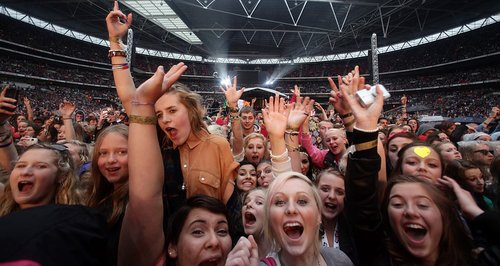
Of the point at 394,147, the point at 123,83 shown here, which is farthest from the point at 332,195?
the point at 123,83

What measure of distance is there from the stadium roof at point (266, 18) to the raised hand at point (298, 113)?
1777 cm

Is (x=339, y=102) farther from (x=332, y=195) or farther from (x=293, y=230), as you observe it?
(x=293, y=230)

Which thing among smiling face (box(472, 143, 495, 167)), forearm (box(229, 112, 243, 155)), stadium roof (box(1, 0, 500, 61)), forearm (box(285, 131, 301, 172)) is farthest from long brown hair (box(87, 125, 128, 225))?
stadium roof (box(1, 0, 500, 61))

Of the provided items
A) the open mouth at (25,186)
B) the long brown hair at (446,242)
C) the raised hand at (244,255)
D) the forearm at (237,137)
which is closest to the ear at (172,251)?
the raised hand at (244,255)

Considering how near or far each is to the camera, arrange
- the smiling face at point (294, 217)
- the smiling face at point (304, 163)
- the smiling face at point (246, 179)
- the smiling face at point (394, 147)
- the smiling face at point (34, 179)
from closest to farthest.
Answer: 1. the smiling face at point (294, 217)
2. the smiling face at point (34, 179)
3. the smiling face at point (394, 147)
4. the smiling face at point (246, 179)
5. the smiling face at point (304, 163)

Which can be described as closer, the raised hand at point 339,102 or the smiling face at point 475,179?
the raised hand at point 339,102

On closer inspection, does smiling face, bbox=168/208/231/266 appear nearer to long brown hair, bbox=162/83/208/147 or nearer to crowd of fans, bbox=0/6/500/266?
crowd of fans, bbox=0/6/500/266

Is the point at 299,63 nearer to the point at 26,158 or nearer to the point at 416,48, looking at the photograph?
the point at 416,48

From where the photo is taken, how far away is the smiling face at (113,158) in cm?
208

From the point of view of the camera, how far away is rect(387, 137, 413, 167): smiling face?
325 centimetres

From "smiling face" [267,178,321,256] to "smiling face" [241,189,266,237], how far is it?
61cm

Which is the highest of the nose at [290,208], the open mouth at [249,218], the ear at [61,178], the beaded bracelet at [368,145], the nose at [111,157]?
the beaded bracelet at [368,145]

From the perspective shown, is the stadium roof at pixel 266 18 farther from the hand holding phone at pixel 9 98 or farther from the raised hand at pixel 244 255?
the raised hand at pixel 244 255

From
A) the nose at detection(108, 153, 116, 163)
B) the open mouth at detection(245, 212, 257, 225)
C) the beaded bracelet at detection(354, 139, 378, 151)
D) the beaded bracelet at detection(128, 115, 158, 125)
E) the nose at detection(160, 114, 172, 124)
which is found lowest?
the open mouth at detection(245, 212, 257, 225)
